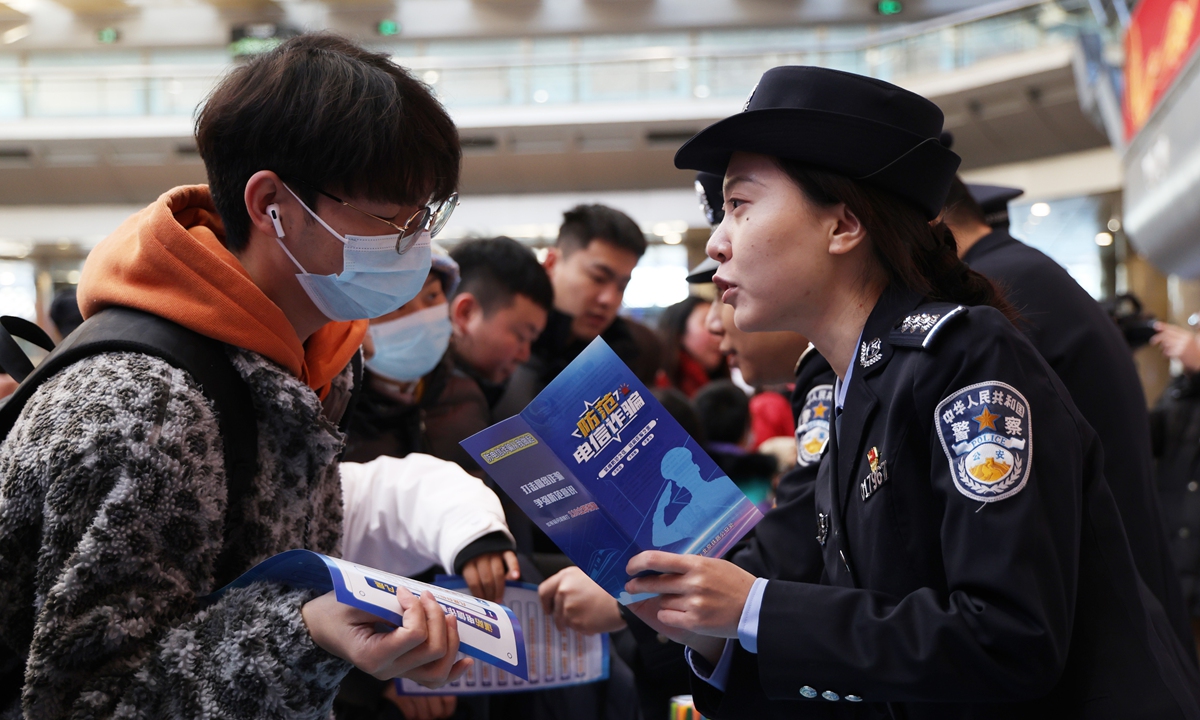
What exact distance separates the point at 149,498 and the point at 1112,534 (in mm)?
1208

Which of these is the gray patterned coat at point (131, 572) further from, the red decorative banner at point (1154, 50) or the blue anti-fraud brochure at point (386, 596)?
→ the red decorative banner at point (1154, 50)

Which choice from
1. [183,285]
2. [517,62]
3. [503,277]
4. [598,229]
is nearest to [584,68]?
[517,62]

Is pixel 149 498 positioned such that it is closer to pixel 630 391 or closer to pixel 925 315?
pixel 630 391

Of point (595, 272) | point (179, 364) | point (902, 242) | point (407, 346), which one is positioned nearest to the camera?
point (179, 364)

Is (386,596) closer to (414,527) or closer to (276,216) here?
(276,216)

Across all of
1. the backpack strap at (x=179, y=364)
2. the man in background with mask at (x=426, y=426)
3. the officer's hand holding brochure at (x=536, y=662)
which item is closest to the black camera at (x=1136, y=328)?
the man in background with mask at (x=426, y=426)

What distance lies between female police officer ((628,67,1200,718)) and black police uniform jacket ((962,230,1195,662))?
0.61 metres

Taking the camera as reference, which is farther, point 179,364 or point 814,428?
point 814,428

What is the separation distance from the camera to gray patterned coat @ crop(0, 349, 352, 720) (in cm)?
109

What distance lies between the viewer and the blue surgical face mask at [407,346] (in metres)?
2.69

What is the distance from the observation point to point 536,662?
6.97 feet

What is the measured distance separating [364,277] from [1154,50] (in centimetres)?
649

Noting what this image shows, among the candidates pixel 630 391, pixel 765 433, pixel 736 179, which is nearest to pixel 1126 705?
pixel 630 391

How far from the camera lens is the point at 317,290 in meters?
1.49
